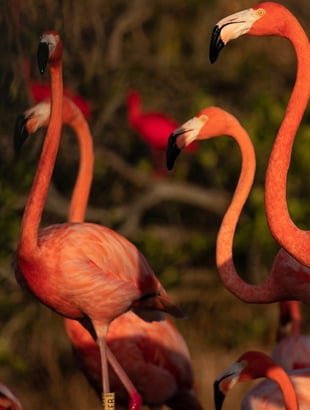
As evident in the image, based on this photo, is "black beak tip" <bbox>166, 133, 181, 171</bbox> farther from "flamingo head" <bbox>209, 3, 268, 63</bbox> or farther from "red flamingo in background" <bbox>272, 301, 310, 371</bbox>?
"red flamingo in background" <bbox>272, 301, 310, 371</bbox>

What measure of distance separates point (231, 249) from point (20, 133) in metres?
0.95

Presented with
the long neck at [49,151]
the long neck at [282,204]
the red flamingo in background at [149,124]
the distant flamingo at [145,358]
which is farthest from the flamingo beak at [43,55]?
the red flamingo in background at [149,124]

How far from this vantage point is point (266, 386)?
5.18 metres

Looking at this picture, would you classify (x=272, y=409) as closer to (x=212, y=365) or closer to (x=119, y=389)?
(x=119, y=389)

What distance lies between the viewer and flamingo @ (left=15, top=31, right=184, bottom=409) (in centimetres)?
512

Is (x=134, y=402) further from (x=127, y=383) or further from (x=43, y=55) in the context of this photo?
(x=43, y=55)

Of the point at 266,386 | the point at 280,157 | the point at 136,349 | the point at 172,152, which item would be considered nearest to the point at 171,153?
the point at 172,152

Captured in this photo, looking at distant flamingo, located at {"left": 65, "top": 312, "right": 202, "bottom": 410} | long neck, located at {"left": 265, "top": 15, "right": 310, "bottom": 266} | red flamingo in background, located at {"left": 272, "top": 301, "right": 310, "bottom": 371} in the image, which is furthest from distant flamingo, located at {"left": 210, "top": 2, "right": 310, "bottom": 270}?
red flamingo in background, located at {"left": 272, "top": 301, "right": 310, "bottom": 371}

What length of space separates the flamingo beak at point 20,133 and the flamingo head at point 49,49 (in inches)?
10.4

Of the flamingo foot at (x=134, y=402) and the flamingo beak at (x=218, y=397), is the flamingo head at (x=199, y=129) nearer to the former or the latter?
the flamingo beak at (x=218, y=397)

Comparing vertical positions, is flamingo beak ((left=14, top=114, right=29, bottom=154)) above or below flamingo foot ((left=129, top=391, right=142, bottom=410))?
above

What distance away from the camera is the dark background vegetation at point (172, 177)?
877cm

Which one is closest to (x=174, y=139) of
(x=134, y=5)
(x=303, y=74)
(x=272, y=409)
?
(x=303, y=74)

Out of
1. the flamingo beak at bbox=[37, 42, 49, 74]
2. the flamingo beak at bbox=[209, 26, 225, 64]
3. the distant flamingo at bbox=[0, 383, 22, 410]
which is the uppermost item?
the flamingo beak at bbox=[209, 26, 225, 64]
